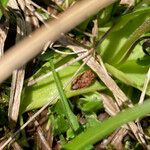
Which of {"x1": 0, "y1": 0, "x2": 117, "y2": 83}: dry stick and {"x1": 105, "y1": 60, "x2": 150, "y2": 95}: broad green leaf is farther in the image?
{"x1": 105, "y1": 60, "x2": 150, "y2": 95}: broad green leaf

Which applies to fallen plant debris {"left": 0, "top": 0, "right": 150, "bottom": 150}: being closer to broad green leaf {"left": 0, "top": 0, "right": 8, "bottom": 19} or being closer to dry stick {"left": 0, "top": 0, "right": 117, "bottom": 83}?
broad green leaf {"left": 0, "top": 0, "right": 8, "bottom": 19}

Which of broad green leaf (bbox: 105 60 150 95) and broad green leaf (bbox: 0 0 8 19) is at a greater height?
broad green leaf (bbox: 0 0 8 19)

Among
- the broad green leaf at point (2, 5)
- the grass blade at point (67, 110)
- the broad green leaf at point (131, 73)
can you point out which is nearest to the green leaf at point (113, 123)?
the grass blade at point (67, 110)

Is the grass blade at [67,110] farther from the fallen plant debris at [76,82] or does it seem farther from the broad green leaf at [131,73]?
the broad green leaf at [131,73]

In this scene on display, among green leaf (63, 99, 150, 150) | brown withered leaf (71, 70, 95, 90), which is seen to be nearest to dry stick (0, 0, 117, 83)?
green leaf (63, 99, 150, 150)

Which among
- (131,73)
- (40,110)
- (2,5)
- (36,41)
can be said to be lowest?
(131,73)

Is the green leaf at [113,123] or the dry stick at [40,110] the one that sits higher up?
the dry stick at [40,110]

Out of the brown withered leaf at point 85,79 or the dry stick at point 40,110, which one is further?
the brown withered leaf at point 85,79

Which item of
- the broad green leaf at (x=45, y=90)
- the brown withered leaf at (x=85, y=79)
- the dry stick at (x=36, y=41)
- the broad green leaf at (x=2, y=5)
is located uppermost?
the broad green leaf at (x=2, y=5)

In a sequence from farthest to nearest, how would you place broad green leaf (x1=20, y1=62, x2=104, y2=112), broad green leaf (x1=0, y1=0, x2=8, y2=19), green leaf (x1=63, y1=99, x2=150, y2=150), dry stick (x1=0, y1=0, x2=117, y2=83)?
broad green leaf (x1=20, y1=62, x2=104, y2=112), broad green leaf (x1=0, y1=0, x2=8, y2=19), green leaf (x1=63, y1=99, x2=150, y2=150), dry stick (x1=0, y1=0, x2=117, y2=83)

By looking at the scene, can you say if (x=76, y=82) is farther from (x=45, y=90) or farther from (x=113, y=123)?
(x=113, y=123)

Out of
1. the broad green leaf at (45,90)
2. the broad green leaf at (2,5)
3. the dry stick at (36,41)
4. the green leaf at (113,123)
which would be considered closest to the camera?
the dry stick at (36,41)

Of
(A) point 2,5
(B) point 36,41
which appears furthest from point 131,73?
(B) point 36,41
